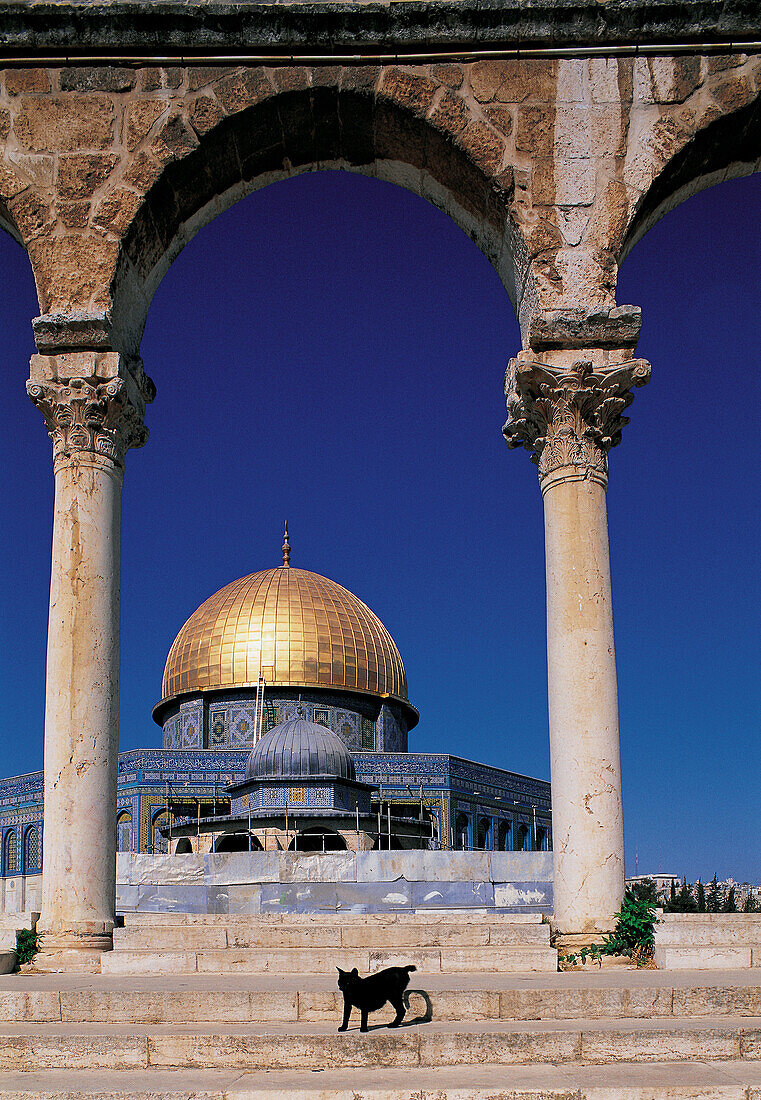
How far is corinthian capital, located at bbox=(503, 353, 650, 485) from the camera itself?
25.4 feet

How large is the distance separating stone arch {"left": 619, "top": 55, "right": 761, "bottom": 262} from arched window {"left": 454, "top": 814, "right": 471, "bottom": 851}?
32.6 m

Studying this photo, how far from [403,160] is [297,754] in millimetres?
18979

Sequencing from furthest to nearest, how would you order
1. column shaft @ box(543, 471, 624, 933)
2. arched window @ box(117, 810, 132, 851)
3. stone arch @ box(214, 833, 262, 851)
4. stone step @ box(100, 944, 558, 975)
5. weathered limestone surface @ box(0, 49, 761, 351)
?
arched window @ box(117, 810, 132, 851) < stone arch @ box(214, 833, 262, 851) < weathered limestone surface @ box(0, 49, 761, 351) < column shaft @ box(543, 471, 624, 933) < stone step @ box(100, 944, 558, 975)

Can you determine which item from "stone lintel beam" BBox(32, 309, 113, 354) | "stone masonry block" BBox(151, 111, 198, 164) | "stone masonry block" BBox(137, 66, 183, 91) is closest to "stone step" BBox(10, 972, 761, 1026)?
"stone lintel beam" BBox(32, 309, 113, 354)

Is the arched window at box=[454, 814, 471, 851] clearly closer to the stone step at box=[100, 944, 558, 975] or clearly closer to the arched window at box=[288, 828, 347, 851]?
the arched window at box=[288, 828, 347, 851]

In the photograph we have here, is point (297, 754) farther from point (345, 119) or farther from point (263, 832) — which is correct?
point (345, 119)

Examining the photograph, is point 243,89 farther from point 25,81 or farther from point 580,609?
point 580,609

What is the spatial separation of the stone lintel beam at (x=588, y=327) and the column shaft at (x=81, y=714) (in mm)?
3249

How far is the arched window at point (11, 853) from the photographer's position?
4047 centimetres

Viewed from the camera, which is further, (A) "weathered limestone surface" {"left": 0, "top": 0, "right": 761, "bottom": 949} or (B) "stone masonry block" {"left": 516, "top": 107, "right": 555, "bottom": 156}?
(B) "stone masonry block" {"left": 516, "top": 107, "right": 555, "bottom": 156}

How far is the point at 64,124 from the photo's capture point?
8.17 m

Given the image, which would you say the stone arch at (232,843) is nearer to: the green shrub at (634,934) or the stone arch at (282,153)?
the stone arch at (282,153)

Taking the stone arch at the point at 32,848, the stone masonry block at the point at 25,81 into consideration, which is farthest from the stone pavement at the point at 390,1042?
the stone arch at the point at 32,848

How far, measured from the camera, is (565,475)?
25.6 feet
